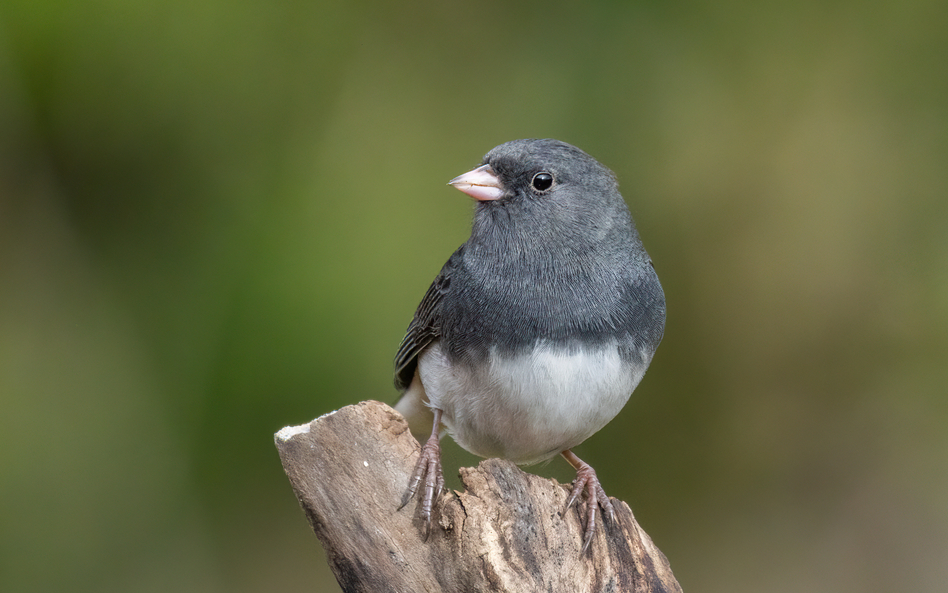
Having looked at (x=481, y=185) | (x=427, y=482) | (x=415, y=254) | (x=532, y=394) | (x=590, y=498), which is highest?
(x=481, y=185)

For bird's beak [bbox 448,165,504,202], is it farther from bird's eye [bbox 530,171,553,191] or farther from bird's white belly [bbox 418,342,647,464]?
bird's white belly [bbox 418,342,647,464]

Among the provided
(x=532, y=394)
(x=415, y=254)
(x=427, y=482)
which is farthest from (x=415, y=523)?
(x=415, y=254)

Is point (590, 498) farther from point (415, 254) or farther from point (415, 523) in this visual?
point (415, 254)

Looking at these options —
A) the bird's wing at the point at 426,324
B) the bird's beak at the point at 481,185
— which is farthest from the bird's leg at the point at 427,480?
the bird's beak at the point at 481,185

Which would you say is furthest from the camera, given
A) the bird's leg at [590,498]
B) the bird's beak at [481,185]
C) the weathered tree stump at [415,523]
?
the bird's beak at [481,185]

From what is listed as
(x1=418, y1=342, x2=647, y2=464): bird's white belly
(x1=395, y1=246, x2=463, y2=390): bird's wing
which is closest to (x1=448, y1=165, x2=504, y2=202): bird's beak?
(x1=395, y1=246, x2=463, y2=390): bird's wing

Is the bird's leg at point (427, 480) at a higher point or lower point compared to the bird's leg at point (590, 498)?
higher

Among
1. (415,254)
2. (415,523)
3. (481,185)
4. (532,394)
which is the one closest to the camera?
(415,523)

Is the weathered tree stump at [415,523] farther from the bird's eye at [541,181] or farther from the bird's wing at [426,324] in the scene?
the bird's eye at [541,181]
